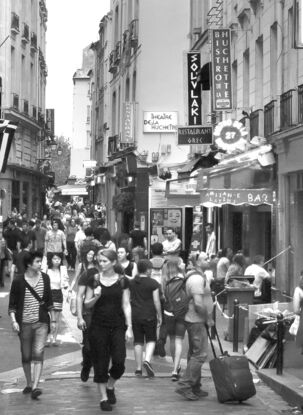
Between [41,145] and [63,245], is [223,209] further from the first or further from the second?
[41,145]

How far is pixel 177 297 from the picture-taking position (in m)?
12.4

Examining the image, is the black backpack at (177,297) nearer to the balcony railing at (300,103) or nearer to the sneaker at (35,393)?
the sneaker at (35,393)

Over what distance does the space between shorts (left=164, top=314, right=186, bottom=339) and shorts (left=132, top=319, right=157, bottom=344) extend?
0.22m

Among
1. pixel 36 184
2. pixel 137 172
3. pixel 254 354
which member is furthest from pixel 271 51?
pixel 36 184

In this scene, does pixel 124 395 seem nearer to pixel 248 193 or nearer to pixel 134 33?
pixel 248 193

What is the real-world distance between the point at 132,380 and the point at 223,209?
1672 centimetres

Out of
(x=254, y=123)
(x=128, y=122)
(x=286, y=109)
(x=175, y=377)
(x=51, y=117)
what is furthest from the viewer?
(x=51, y=117)

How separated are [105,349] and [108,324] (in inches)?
10.8

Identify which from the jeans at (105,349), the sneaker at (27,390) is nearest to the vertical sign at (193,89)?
the sneaker at (27,390)

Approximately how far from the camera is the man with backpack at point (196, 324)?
1075 centimetres

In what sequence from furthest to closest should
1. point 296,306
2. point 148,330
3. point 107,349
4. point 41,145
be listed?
point 41,145 → point 148,330 → point 296,306 → point 107,349

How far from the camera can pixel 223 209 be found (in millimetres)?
28375

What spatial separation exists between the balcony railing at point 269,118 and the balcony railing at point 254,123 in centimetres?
84

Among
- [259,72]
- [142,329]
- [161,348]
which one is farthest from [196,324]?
[259,72]
